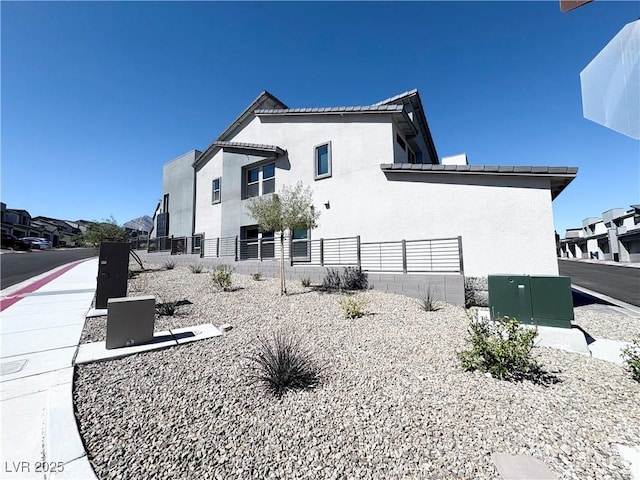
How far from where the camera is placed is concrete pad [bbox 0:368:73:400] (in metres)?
3.37

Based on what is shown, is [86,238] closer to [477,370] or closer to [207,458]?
[207,458]

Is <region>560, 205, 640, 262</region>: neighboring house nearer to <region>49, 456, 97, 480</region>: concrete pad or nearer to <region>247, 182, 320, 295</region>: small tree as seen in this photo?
<region>247, 182, 320, 295</region>: small tree

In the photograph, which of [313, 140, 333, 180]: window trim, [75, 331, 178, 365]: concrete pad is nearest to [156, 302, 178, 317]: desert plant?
[75, 331, 178, 365]: concrete pad

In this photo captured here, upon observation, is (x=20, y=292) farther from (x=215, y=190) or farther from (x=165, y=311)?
(x=215, y=190)

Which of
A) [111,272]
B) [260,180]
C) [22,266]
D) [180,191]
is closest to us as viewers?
[111,272]

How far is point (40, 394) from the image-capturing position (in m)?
3.33

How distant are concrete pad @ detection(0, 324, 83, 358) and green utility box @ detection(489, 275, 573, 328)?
919 centimetres

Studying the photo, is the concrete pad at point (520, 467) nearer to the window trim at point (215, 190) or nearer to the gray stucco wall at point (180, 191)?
the window trim at point (215, 190)

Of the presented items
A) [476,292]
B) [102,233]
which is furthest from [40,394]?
[102,233]

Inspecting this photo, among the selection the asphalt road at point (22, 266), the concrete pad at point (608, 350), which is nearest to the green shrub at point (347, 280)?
the concrete pad at point (608, 350)

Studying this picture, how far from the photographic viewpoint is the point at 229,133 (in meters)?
19.2

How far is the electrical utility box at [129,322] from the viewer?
189 inches

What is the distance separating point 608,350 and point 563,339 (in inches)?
32.1

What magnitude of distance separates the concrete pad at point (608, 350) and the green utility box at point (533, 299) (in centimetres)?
62
